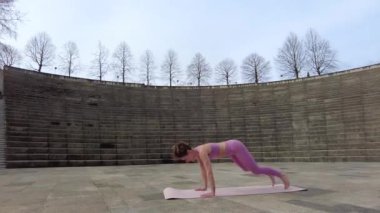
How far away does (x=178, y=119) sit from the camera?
29.2m

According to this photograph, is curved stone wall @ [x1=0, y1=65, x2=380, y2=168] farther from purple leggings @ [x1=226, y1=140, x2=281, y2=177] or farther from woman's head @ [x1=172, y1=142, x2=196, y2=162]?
purple leggings @ [x1=226, y1=140, x2=281, y2=177]

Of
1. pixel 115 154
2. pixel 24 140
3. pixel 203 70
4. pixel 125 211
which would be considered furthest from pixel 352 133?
pixel 203 70

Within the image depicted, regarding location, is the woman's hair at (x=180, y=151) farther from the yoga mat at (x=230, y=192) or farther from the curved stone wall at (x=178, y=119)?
the curved stone wall at (x=178, y=119)

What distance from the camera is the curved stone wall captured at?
22531mm

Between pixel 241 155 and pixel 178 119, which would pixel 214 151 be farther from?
pixel 178 119

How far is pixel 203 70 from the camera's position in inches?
2122

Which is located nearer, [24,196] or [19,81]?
[24,196]

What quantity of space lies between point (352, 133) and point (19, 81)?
22490 millimetres

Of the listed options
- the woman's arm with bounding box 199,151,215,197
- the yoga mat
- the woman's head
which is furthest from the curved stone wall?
the woman's arm with bounding box 199,151,215,197

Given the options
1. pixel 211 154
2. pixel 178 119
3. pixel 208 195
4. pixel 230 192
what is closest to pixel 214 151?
pixel 211 154

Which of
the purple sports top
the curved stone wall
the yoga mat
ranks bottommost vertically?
the yoga mat

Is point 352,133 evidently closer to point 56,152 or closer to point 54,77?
point 56,152

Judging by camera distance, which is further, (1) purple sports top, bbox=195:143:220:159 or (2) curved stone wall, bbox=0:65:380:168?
(2) curved stone wall, bbox=0:65:380:168

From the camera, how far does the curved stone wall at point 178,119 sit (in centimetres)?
2253
